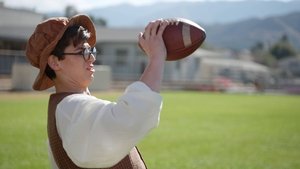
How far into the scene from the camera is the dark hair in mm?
2148

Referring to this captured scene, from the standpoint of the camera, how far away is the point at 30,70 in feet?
86.2

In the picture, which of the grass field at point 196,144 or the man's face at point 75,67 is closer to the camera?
the man's face at point 75,67

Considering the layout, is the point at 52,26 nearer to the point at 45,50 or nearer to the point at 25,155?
the point at 45,50

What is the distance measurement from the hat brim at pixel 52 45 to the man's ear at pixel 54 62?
0.05 ft

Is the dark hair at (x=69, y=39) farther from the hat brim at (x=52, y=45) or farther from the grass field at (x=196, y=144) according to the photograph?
the grass field at (x=196, y=144)

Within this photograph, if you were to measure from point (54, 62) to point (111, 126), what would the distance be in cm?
60

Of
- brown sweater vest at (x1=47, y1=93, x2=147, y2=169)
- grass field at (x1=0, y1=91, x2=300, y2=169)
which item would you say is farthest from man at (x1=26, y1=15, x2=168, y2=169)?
grass field at (x1=0, y1=91, x2=300, y2=169)

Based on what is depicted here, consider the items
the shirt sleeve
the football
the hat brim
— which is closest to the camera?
the shirt sleeve

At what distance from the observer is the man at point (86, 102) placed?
171cm

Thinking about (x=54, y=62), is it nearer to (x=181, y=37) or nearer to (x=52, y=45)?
(x=52, y=45)

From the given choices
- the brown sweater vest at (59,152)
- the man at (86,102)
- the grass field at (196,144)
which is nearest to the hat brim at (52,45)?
the man at (86,102)

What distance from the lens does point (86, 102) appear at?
186 cm

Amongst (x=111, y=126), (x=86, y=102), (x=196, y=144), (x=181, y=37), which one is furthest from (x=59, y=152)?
(x=196, y=144)

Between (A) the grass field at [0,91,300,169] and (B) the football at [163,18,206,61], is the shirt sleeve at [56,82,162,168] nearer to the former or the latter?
(B) the football at [163,18,206,61]
